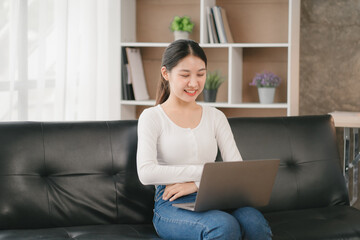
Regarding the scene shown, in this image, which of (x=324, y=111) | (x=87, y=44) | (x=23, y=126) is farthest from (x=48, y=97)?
(x=324, y=111)

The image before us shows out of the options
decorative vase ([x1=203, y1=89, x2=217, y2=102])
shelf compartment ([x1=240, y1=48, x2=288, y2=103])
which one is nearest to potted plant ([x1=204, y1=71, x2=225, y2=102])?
decorative vase ([x1=203, y1=89, x2=217, y2=102])

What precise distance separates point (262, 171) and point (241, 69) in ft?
6.29

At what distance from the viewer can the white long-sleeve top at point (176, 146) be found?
201cm

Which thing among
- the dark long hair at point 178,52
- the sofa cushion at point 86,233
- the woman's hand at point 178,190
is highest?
the dark long hair at point 178,52

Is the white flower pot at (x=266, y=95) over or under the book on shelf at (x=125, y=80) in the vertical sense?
under

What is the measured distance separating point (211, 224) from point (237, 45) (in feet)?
6.20

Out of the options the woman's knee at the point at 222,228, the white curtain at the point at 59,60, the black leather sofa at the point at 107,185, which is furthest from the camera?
the white curtain at the point at 59,60

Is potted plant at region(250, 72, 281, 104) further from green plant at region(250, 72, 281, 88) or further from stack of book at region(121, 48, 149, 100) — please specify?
stack of book at region(121, 48, 149, 100)

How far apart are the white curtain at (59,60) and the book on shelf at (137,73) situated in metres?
0.10

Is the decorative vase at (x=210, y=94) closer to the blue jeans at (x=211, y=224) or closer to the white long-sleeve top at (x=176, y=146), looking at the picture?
the white long-sleeve top at (x=176, y=146)

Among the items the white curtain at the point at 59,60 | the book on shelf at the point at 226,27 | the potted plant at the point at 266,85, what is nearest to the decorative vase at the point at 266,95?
the potted plant at the point at 266,85

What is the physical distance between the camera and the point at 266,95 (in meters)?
3.53

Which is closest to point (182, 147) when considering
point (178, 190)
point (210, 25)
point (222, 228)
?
point (178, 190)

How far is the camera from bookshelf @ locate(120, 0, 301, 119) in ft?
11.4
